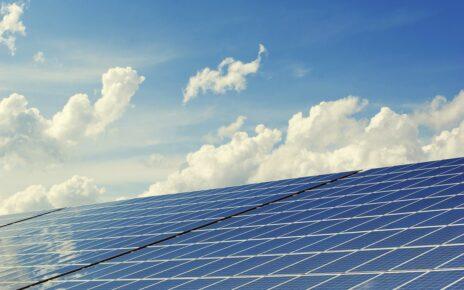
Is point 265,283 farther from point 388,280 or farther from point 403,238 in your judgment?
point 403,238

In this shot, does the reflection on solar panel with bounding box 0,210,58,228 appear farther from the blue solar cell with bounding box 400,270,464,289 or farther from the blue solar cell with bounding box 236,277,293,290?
the blue solar cell with bounding box 400,270,464,289

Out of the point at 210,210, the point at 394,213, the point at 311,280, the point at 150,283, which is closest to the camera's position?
the point at 311,280

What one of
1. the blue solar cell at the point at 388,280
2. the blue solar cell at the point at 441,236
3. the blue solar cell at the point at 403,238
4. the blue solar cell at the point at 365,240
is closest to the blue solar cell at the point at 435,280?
the blue solar cell at the point at 388,280

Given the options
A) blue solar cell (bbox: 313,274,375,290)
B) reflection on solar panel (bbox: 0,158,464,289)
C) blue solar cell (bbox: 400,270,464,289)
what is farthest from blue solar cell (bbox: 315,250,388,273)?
blue solar cell (bbox: 400,270,464,289)

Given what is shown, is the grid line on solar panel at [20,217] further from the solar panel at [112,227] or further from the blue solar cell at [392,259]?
the blue solar cell at [392,259]

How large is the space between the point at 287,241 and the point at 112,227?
46.5 ft

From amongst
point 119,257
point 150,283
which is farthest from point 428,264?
point 119,257

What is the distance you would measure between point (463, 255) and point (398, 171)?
16.6m

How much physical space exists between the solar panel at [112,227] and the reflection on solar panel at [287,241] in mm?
122

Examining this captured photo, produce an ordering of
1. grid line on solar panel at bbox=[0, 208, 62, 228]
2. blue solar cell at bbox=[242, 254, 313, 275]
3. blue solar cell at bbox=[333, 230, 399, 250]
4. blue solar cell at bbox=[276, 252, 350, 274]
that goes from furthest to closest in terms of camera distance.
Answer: grid line on solar panel at bbox=[0, 208, 62, 228] < blue solar cell at bbox=[333, 230, 399, 250] < blue solar cell at bbox=[242, 254, 313, 275] < blue solar cell at bbox=[276, 252, 350, 274]

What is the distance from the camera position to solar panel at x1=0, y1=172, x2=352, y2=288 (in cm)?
2616

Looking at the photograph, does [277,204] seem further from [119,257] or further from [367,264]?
[367,264]

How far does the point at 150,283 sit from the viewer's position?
1959 cm

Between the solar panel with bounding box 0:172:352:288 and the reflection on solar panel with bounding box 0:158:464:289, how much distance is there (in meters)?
0.12
